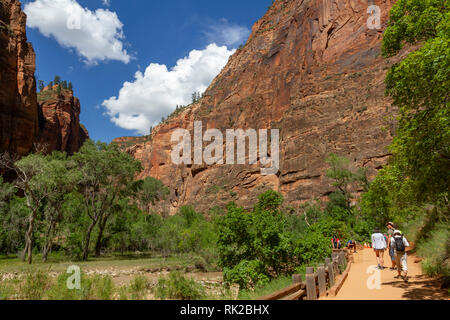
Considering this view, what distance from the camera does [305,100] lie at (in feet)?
161

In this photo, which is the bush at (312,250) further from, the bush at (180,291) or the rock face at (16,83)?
the rock face at (16,83)

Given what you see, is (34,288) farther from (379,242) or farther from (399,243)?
(379,242)

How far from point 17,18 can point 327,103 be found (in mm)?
66559

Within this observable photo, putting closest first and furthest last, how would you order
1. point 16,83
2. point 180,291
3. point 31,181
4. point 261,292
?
point 180,291 < point 261,292 < point 31,181 < point 16,83

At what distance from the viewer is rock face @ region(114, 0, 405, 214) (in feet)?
135

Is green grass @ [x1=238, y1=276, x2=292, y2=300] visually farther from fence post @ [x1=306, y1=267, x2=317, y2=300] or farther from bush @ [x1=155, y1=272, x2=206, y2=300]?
fence post @ [x1=306, y1=267, x2=317, y2=300]

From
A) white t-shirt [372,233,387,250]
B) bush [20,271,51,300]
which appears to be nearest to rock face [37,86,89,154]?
bush [20,271,51,300]

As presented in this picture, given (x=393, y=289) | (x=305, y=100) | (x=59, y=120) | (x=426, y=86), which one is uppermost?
(x=59, y=120)

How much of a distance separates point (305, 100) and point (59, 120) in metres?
74.9

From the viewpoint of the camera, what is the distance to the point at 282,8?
67812 millimetres

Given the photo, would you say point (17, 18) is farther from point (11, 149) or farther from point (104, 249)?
point (104, 249)

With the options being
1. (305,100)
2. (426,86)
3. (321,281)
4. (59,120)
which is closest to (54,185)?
(321,281)

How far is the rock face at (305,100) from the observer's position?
41.2 m

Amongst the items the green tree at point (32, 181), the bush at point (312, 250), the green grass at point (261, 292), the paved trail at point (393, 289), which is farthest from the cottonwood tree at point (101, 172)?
the paved trail at point (393, 289)
